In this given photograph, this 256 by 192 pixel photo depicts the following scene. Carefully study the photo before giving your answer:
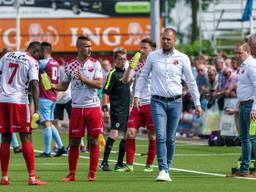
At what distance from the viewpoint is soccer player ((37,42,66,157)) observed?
76.8ft

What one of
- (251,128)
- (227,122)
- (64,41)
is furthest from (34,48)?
(64,41)

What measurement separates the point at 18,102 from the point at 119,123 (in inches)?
151

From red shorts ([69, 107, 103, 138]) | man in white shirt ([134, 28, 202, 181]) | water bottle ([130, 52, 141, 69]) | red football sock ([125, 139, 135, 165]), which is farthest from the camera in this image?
red football sock ([125, 139, 135, 165])

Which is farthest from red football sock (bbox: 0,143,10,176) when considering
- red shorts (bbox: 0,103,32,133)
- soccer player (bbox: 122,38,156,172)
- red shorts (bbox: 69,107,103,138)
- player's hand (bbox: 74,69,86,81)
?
soccer player (bbox: 122,38,156,172)

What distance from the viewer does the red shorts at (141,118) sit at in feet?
63.8

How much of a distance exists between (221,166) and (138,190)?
5175 millimetres

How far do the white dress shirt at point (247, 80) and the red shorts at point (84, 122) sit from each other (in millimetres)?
2263

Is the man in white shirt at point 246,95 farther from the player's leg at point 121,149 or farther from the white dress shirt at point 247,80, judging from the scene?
the player's leg at point 121,149

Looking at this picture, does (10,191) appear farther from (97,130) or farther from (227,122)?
(227,122)

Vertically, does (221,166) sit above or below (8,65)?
below

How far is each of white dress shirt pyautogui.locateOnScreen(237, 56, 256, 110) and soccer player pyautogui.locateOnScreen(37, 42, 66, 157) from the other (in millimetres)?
6352

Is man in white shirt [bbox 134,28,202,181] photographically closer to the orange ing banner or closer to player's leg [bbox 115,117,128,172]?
player's leg [bbox 115,117,128,172]

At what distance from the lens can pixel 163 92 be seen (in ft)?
57.1

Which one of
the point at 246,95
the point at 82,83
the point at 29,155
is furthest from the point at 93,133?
the point at 246,95
